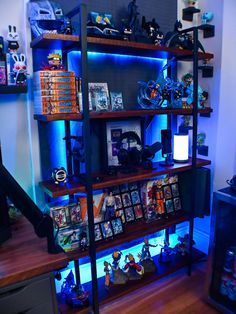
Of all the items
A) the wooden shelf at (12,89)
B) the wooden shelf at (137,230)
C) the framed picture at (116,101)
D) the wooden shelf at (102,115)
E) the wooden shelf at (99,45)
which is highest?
the wooden shelf at (99,45)

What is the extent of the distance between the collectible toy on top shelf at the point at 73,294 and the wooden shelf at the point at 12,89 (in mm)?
1151

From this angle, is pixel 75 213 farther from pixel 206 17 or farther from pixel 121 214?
pixel 206 17

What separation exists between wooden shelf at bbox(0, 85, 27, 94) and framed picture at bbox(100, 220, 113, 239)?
90 cm

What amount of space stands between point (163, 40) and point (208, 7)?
0.55 meters

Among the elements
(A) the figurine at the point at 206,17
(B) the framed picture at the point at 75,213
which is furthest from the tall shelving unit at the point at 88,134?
(A) the figurine at the point at 206,17

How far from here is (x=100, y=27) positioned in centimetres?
153

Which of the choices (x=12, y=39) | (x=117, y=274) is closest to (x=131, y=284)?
(x=117, y=274)

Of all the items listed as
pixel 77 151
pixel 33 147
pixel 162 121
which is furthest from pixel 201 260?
pixel 33 147

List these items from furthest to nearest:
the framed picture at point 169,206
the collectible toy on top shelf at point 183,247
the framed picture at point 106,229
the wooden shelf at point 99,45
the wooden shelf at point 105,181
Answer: the collectible toy on top shelf at point 183,247
the framed picture at point 169,206
the framed picture at point 106,229
the wooden shelf at point 105,181
the wooden shelf at point 99,45

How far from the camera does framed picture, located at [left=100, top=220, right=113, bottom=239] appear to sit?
1714mm

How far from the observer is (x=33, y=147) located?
166 cm

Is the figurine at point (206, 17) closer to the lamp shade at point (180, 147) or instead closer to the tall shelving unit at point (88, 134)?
the tall shelving unit at point (88, 134)

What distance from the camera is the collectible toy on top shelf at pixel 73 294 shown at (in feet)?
5.38

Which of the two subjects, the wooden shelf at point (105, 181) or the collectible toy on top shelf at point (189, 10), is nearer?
the wooden shelf at point (105, 181)
